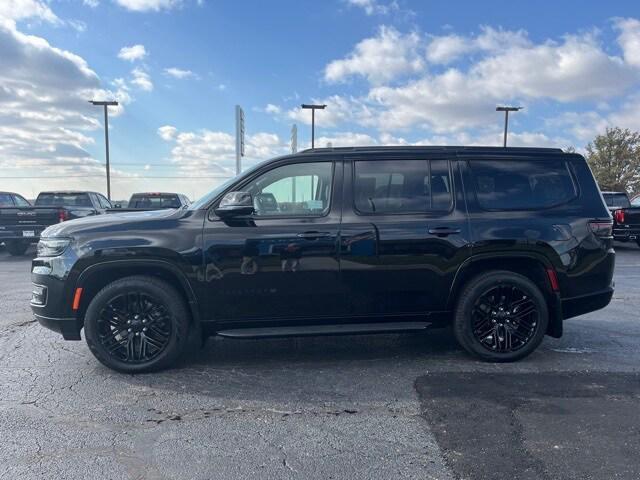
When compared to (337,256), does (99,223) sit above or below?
above

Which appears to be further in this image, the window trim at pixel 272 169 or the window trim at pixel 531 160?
the window trim at pixel 531 160

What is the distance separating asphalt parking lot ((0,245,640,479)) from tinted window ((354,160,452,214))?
1490 millimetres

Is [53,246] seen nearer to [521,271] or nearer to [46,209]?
[521,271]

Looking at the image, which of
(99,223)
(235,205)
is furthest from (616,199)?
(99,223)

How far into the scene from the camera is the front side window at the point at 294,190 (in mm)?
4223

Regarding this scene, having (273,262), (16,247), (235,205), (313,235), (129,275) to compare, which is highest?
(235,205)

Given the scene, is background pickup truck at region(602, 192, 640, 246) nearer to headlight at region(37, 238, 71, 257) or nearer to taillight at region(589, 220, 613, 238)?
taillight at region(589, 220, 613, 238)

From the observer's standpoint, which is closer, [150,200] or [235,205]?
[235,205]

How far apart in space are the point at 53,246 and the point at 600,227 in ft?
16.5

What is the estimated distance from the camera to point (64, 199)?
14.4m

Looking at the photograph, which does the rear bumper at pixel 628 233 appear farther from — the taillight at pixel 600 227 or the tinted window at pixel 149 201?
the tinted window at pixel 149 201

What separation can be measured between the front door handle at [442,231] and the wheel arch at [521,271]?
0.30 m

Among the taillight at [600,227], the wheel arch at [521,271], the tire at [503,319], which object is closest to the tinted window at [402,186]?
the wheel arch at [521,271]

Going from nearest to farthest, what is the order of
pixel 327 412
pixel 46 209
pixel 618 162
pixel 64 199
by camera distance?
1. pixel 327 412
2. pixel 46 209
3. pixel 64 199
4. pixel 618 162
